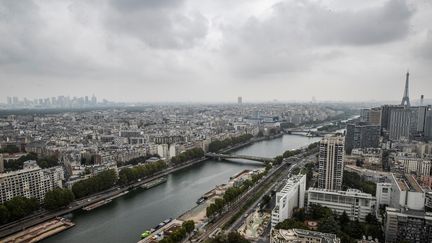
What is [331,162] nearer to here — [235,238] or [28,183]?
[235,238]

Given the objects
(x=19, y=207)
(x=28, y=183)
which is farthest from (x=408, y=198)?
(x=28, y=183)

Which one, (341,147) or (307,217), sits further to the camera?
(341,147)

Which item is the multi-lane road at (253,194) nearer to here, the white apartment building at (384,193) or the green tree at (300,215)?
the green tree at (300,215)

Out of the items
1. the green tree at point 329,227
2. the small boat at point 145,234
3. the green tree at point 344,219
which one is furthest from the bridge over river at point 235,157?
the small boat at point 145,234

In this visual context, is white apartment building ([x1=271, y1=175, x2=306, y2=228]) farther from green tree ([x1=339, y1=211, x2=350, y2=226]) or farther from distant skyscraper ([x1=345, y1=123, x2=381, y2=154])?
distant skyscraper ([x1=345, y1=123, x2=381, y2=154])

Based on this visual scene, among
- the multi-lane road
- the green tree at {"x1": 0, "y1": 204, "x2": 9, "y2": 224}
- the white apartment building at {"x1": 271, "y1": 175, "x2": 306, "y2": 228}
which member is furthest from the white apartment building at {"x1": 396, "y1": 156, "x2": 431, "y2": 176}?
the green tree at {"x1": 0, "y1": 204, "x2": 9, "y2": 224}

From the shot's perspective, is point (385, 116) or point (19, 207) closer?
point (19, 207)

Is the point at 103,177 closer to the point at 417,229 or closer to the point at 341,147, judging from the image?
the point at 341,147

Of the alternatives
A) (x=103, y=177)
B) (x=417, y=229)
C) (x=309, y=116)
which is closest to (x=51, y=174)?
(x=103, y=177)
